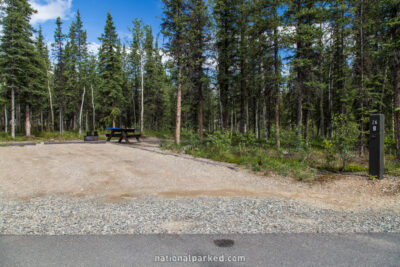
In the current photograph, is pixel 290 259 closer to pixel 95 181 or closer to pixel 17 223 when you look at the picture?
pixel 17 223

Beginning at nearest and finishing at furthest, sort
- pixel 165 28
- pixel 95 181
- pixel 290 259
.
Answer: pixel 290 259, pixel 95 181, pixel 165 28

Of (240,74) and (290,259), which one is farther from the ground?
(240,74)

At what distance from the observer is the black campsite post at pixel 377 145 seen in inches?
270

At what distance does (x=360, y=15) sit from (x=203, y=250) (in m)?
15.3

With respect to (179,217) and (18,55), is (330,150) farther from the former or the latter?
(18,55)

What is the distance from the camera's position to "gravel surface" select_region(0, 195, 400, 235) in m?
3.56

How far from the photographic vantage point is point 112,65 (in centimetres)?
2764

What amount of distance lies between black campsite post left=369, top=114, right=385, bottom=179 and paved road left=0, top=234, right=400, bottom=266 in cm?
444

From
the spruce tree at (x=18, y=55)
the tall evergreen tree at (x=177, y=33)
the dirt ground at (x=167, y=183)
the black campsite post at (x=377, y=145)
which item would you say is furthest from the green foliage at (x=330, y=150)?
the spruce tree at (x=18, y=55)

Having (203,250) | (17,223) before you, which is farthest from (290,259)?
(17,223)

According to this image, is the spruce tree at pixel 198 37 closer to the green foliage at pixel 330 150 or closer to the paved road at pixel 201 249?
the green foliage at pixel 330 150

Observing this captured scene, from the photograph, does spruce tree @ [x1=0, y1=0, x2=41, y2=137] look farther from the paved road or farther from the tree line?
the paved road

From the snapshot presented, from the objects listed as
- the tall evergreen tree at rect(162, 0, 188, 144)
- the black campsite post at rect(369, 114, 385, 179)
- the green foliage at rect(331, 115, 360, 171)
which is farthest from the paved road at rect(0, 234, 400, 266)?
the tall evergreen tree at rect(162, 0, 188, 144)

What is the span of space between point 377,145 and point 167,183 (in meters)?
6.67
